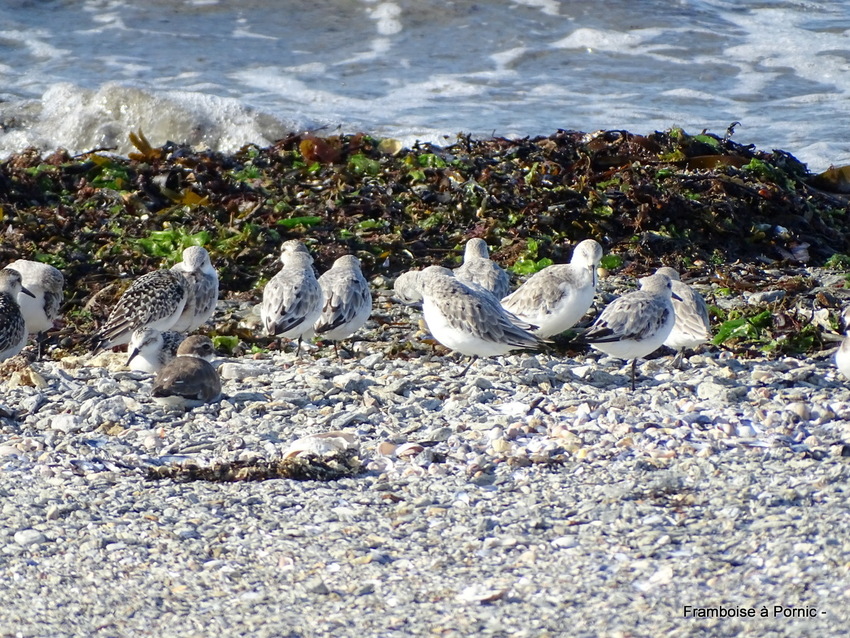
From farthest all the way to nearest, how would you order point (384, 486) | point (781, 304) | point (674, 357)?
point (781, 304) → point (674, 357) → point (384, 486)

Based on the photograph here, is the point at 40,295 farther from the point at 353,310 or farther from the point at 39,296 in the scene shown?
the point at 353,310

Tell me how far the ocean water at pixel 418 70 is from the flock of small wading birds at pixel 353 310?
14.5ft

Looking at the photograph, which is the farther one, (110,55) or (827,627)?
(110,55)

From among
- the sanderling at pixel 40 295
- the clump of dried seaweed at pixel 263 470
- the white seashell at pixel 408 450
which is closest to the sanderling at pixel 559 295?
the white seashell at pixel 408 450

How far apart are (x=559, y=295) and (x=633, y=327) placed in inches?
29.0

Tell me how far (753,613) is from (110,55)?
14420 mm

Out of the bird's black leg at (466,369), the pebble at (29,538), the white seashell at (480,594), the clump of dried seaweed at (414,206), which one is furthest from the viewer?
the clump of dried seaweed at (414,206)

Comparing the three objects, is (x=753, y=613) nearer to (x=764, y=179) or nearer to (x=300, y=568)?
(x=300, y=568)

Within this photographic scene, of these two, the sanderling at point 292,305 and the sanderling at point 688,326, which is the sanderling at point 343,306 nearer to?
the sanderling at point 292,305

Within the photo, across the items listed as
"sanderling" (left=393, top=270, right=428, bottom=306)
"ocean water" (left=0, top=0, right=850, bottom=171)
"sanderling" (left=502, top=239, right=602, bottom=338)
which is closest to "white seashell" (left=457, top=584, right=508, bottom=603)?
"sanderling" (left=502, top=239, right=602, bottom=338)

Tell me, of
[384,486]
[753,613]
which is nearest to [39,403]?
[384,486]

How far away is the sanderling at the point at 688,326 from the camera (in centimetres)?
643

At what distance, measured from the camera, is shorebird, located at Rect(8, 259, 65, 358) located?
7555 millimetres

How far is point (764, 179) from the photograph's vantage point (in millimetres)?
9727
